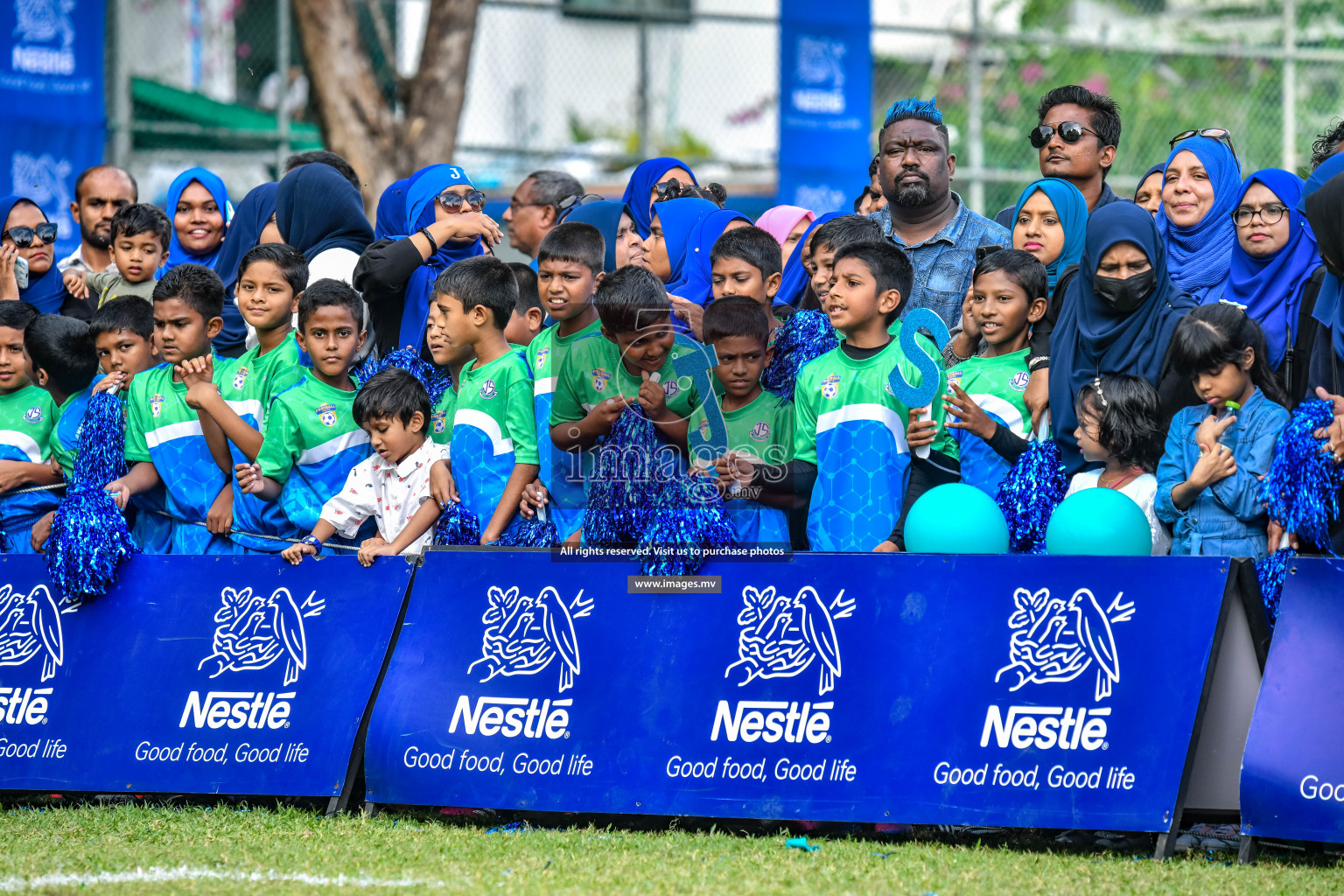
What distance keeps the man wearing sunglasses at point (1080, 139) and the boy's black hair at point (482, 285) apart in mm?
2287

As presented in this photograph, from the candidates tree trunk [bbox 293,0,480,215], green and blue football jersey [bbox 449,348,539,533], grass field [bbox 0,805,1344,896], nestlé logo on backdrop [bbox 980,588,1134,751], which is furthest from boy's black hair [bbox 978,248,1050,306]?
tree trunk [bbox 293,0,480,215]

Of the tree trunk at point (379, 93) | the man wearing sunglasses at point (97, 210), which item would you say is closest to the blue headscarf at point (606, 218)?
the man wearing sunglasses at point (97, 210)

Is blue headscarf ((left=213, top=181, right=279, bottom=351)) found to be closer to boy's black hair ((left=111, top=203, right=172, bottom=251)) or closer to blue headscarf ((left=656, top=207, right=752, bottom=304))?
boy's black hair ((left=111, top=203, right=172, bottom=251))

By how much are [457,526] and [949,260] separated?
2.31 m

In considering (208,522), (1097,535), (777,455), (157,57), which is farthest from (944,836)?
(157,57)

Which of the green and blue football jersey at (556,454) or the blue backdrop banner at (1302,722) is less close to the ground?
the green and blue football jersey at (556,454)

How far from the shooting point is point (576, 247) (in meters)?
5.95

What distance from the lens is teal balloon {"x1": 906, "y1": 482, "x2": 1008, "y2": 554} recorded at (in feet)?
16.4

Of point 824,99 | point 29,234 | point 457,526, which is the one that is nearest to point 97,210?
point 29,234

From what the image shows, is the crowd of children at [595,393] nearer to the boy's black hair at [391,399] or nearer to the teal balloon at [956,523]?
the boy's black hair at [391,399]

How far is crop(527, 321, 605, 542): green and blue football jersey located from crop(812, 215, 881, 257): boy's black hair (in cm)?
106

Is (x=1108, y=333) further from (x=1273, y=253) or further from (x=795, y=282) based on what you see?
(x=795, y=282)

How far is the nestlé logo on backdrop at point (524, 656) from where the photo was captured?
5234mm

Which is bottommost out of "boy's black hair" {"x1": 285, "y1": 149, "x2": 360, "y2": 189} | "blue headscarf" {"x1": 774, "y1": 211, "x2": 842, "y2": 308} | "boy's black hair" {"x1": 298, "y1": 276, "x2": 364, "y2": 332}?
"boy's black hair" {"x1": 298, "y1": 276, "x2": 364, "y2": 332}
